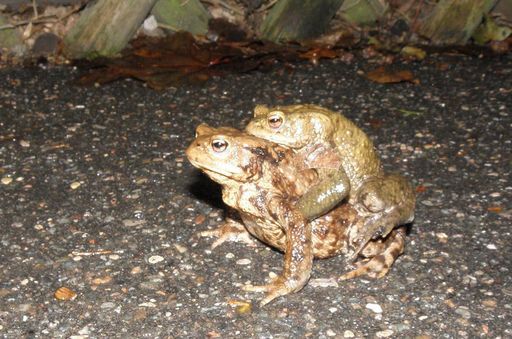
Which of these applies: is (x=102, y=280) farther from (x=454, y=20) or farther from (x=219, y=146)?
(x=454, y=20)

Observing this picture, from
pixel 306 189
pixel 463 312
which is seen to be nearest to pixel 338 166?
pixel 306 189

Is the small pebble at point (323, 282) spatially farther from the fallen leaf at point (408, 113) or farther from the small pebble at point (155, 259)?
the fallen leaf at point (408, 113)

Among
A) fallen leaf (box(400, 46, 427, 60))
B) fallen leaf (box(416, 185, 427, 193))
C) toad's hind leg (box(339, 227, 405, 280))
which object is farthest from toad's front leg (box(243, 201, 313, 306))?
fallen leaf (box(400, 46, 427, 60))

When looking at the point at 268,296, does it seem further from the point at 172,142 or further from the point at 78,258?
the point at 172,142

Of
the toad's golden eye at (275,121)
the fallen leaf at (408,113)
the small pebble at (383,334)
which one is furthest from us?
the fallen leaf at (408,113)

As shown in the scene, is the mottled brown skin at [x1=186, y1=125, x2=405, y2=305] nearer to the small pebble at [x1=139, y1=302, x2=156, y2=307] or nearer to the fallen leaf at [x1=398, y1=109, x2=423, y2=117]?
the small pebble at [x1=139, y1=302, x2=156, y2=307]

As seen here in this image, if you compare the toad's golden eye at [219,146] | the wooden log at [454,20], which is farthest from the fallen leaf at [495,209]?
the wooden log at [454,20]
